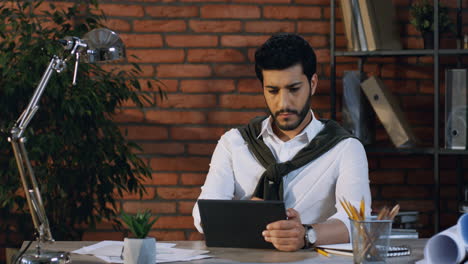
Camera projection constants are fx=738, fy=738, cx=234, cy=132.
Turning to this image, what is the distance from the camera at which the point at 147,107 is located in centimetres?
355

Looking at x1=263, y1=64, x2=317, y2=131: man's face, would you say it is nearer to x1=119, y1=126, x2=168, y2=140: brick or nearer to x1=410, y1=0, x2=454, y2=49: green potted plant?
x1=410, y1=0, x2=454, y2=49: green potted plant

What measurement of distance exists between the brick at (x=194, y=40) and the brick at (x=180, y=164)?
550 millimetres

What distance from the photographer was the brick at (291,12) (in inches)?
140

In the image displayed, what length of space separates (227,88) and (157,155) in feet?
1.54

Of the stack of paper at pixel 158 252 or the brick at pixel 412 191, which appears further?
the brick at pixel 412 191

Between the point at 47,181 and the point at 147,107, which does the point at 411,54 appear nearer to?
the point at 147,107

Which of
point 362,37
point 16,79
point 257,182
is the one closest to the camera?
point 257,182

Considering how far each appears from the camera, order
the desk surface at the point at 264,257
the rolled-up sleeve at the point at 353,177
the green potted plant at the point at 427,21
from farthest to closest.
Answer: the green potted plant at the point at 427,21, the rolled-up sleeve at the point at 353,177, the desk surface at the point at 264,257

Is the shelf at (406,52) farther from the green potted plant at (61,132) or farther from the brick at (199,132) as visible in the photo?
the green potted plant at (61,132)

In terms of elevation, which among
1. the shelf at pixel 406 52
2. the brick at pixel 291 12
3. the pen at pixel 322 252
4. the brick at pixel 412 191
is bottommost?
the brick at pixel 412 191

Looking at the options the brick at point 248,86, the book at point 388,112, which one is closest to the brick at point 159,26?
the brick at point 248,86

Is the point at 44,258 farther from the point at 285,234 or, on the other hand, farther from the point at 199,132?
the point at 199,132

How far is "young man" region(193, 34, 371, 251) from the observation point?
2.44 m

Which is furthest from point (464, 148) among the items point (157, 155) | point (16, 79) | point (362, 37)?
point (16, 79)
